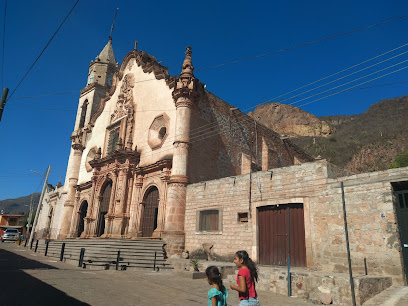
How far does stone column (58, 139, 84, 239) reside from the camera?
2695cm

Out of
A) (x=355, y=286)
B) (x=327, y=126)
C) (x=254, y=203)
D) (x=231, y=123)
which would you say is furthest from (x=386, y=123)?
(x=355, y=286)

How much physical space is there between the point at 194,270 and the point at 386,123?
236 feet

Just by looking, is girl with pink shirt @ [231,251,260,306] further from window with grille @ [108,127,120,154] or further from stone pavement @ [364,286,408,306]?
window with grille @ [108,127,120,154]

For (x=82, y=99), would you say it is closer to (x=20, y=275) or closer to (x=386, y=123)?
(x=20, y=275)

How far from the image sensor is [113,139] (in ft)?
85.0

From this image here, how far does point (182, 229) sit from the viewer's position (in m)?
16.6

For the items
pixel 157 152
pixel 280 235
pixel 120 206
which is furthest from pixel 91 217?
pixel 280 235

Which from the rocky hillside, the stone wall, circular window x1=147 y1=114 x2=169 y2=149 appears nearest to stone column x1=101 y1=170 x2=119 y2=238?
circular window x1=147 y1=114 x2=169 y2=149

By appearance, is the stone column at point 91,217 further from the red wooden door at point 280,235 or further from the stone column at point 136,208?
the red wooden door at point 280,235

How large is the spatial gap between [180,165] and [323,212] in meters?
Result: 8.15

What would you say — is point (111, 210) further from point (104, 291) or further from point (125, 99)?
point (104, 291)

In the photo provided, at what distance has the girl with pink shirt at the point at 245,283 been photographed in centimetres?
414

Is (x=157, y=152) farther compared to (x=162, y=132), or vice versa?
(x=162, y=132)

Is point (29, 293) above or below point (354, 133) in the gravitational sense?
below
